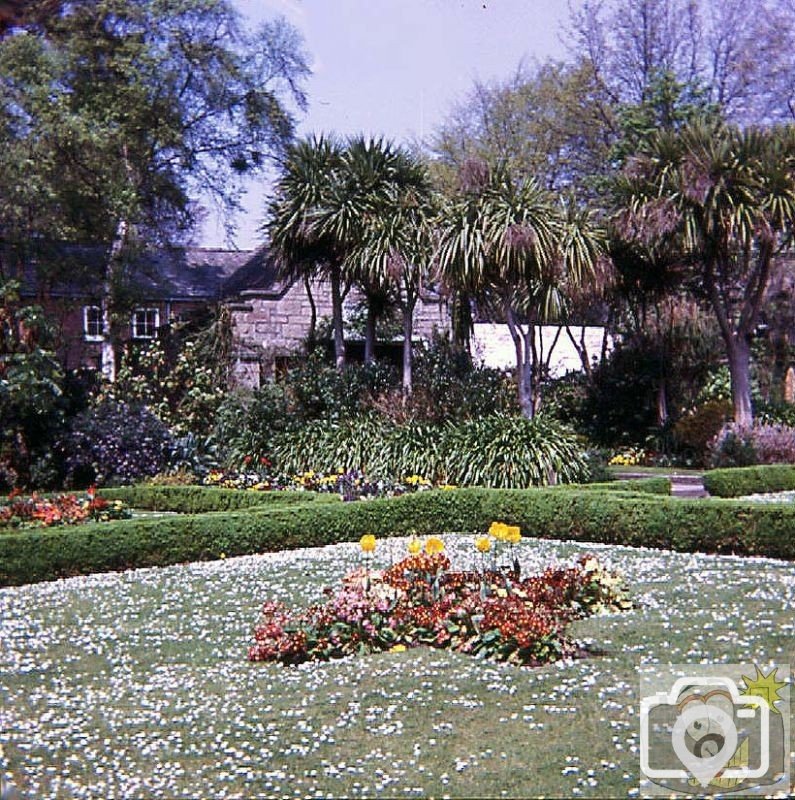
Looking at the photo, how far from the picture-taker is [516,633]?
19.5 ft

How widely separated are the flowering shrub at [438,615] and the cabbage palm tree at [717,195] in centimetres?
1130

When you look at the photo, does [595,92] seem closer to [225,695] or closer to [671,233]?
[671,233]

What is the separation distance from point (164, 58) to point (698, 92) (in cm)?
1356

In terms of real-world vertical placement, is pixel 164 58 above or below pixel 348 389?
above

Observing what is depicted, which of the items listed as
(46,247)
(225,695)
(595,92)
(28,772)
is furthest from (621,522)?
(595,92)

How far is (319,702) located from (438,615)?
1272mm

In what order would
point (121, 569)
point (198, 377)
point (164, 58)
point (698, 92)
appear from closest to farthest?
point (121, 569)
point (198, 377)
point (164, 58)
point (698, 92)

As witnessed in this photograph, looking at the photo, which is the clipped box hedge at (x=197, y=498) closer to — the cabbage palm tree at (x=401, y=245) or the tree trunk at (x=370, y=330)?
the cabbage palm tree at (x=401, y=245)

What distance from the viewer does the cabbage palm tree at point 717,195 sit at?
1691 cm

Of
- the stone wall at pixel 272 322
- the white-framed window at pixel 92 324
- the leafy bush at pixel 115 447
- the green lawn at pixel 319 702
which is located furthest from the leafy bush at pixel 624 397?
the green lawn at pixel 319 702

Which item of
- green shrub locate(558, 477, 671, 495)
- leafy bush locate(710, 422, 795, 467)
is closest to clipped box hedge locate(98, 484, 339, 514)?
green shrub locate(558, 477, 671, 495)

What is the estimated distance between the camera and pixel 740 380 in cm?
1823

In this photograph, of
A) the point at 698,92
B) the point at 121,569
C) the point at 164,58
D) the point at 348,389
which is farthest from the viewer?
the point at 698,92

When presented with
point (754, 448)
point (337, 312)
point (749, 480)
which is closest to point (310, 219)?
point (337, 312)
